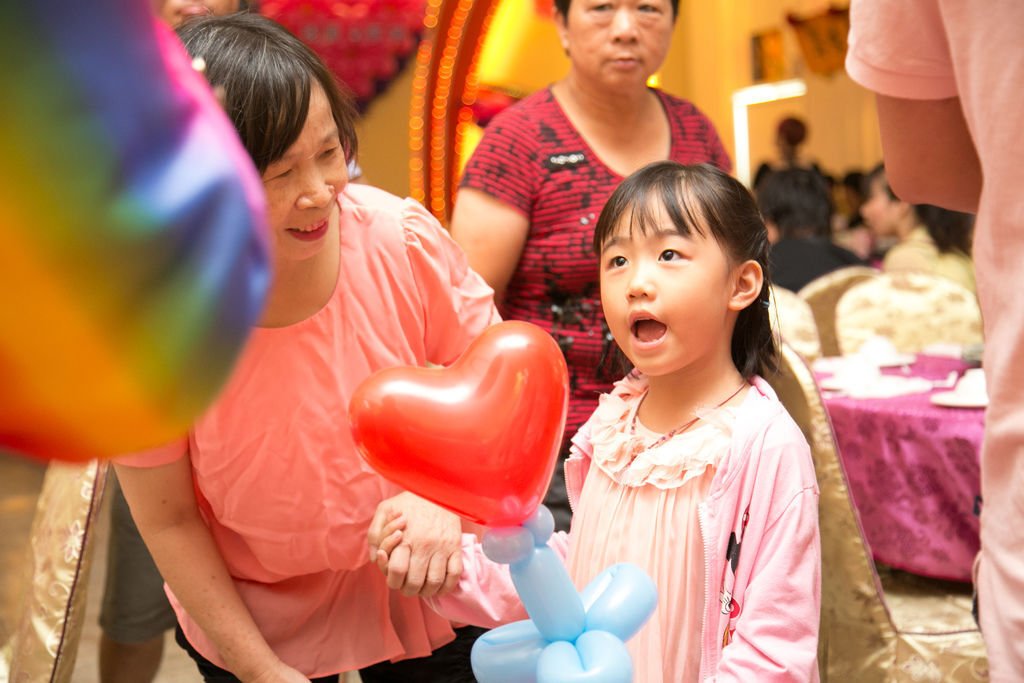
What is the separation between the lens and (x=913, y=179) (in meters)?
1.01

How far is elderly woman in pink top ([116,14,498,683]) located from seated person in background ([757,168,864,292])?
2965 mm

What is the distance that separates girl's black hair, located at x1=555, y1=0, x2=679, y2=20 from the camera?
1.97 meters

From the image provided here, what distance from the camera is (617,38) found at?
187 centimetres

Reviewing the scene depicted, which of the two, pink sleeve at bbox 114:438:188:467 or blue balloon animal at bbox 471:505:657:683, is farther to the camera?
pink sleeve at bbox 114:438:188:467

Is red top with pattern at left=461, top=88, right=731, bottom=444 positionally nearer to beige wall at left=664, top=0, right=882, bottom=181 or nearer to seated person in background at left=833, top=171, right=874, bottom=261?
seated person in background at left=833, top=171, right=874, bottom=261

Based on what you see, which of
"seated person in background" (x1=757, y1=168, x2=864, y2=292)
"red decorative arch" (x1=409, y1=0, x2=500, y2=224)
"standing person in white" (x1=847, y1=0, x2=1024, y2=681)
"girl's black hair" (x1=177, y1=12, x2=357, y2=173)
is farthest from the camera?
"red decorative arch" (x1=409, y1=0, x2=500, y2=224)

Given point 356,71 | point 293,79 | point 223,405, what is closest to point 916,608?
point 223,405

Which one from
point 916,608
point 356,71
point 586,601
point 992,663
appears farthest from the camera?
point 356,71

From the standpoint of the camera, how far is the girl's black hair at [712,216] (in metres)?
1.32

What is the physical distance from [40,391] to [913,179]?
0.80 m

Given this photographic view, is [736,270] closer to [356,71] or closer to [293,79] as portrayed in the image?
[293,79]

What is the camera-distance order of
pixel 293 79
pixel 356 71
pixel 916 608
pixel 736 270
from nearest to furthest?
pixel 293 79 < pixel 736 270 < pixel 916 608 < pixel 356 71

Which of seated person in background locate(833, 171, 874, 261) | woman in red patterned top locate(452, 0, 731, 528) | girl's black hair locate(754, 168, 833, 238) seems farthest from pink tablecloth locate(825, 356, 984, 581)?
seated person in background locate(833, 171, 874, 261)

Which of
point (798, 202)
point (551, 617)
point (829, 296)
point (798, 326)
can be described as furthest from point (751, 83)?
point (551, 617)
